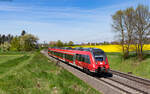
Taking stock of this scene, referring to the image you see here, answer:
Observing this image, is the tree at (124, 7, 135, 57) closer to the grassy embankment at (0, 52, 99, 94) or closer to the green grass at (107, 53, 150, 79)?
the green grass at (107, 53, 150, 79)

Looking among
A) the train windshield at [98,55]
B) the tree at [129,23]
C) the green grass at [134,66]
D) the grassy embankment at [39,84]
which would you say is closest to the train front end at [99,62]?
the train windshield at [98,55]

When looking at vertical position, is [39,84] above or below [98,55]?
below

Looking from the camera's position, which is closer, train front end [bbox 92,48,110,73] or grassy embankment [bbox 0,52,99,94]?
grassy embankment [bbox 0,52,99,94]

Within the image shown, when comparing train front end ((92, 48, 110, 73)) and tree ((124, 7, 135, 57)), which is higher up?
tree ((124, 7, 135, 57))

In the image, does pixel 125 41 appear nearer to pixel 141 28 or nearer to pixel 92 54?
pixel 141 28

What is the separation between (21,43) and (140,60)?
89.9m

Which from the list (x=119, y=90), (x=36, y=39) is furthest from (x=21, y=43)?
(x=119, y=90)

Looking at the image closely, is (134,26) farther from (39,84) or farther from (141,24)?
(39,84)

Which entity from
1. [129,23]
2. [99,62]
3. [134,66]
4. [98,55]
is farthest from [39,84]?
[129,23]

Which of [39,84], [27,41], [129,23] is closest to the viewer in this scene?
[39,84]

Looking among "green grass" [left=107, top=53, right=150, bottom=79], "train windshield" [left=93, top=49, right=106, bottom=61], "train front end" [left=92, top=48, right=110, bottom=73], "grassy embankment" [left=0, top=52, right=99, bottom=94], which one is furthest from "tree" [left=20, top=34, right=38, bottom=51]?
"grassy embankment" [left=0, top=52, right=99, bottom=94]

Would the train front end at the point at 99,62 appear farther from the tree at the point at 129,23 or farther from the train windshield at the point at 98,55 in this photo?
the tree at the point at 129,23

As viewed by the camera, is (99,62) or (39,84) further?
(99,62)

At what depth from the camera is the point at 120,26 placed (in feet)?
104
